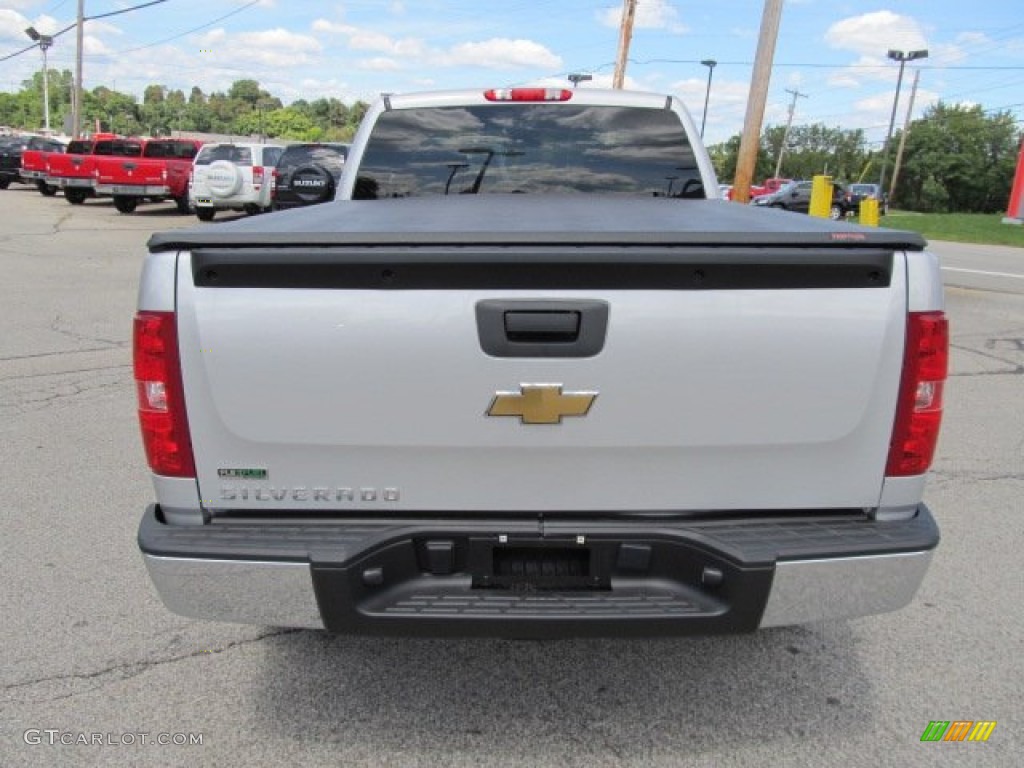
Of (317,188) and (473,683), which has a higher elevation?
(317,188)

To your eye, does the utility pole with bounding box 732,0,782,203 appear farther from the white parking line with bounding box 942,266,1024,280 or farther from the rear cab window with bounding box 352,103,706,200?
the rear cab window with bounding box 352,103,706,200

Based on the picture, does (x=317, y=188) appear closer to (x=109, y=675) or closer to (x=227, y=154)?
(x=109, y=675)

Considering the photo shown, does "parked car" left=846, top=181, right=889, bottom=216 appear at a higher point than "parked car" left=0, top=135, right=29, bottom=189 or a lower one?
higher

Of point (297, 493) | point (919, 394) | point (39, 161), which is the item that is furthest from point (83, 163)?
point (919, 394)

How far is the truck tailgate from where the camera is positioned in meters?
2.14

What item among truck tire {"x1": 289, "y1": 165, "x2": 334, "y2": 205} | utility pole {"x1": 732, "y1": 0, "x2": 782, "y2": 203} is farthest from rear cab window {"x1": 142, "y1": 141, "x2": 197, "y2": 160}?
truck tire {"x1": 289, "y1": 165, "x2": 334, "y2": 205}

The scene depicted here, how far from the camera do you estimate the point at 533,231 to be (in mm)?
2217

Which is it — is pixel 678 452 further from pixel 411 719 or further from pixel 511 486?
pixel 411 719

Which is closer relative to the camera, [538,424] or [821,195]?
[538,424]

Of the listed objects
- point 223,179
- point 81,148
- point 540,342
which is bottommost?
point 223,179

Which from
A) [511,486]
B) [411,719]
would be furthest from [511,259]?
[411,719]

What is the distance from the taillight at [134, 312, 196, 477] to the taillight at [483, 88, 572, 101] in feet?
9.44

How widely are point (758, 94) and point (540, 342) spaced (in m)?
12.8

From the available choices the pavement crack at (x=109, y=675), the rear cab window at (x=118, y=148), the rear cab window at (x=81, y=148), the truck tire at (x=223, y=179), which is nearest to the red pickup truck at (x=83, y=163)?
the rear cab window at (x=118, y=148)
